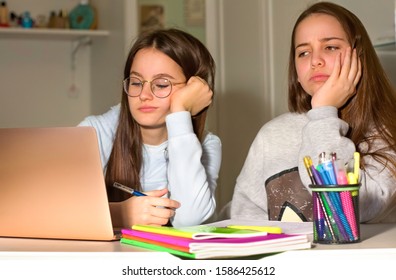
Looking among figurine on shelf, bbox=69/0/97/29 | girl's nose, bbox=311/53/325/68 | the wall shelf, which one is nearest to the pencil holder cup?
girl's nose, bbox=311/53/325/68

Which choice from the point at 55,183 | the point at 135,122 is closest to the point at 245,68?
the point at 135,122

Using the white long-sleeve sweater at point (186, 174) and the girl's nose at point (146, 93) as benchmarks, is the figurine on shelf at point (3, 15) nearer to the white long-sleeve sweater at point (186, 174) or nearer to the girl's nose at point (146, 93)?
the girl's nose at point (146, 93)

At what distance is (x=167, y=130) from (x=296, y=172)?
13.3 inches

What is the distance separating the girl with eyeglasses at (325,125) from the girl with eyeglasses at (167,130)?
14 centimetres

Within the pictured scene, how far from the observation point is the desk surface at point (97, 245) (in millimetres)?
1045

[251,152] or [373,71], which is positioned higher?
[373,71]

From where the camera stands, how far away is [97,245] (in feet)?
3.68

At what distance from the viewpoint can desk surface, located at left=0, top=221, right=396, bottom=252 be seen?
1.04 metres

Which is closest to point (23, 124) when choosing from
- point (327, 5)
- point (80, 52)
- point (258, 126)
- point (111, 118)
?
point (80, 52)

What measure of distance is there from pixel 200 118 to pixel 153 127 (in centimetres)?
13

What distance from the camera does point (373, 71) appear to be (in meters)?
1.79

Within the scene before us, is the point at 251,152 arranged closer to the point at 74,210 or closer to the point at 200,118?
the point at 200,118

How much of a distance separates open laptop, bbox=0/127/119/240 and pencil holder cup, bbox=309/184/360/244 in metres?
0.33

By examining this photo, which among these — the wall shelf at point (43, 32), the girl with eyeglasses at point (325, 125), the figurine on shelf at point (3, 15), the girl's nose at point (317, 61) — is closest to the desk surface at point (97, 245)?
the girl with eyeglasses at point (325, 125)
